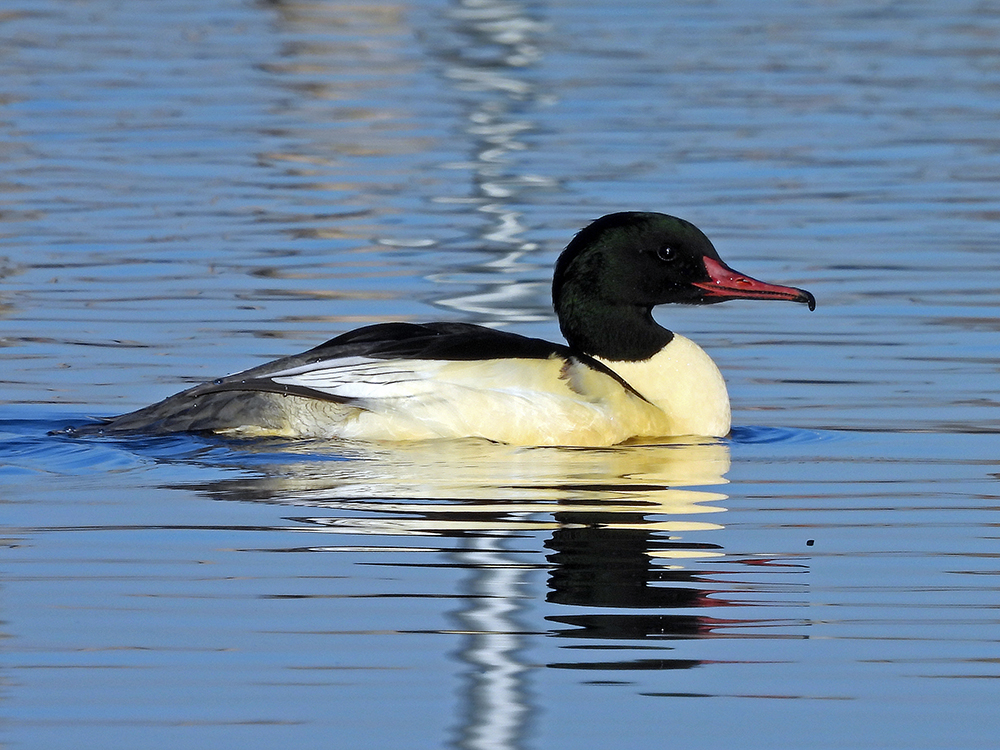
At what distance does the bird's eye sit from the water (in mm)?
800

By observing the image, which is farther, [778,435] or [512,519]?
[778,435]

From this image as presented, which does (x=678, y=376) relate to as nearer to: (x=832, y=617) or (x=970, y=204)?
(x=832, y=617)

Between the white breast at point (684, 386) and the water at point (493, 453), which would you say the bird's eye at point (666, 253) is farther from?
the water at point (493, 453)

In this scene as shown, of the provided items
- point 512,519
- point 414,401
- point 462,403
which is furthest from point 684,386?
point 512,519

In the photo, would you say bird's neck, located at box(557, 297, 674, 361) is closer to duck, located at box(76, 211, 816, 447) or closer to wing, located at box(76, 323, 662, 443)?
duck, located at box(76, 211, 816, 447)

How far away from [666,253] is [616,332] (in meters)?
0.40

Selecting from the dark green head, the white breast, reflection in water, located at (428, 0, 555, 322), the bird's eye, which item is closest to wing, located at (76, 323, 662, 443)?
the white breast

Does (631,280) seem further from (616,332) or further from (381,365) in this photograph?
(381,365)

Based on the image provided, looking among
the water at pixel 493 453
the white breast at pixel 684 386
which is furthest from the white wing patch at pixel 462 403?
the white breast at pixel 684 386

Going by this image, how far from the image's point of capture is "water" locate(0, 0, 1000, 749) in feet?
16.8

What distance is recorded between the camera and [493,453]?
8055 millimetres

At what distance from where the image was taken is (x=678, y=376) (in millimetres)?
8766

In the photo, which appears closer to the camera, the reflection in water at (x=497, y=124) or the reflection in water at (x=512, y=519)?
the reflection in water at (x=512, y=519)

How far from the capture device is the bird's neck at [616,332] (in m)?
8.90
